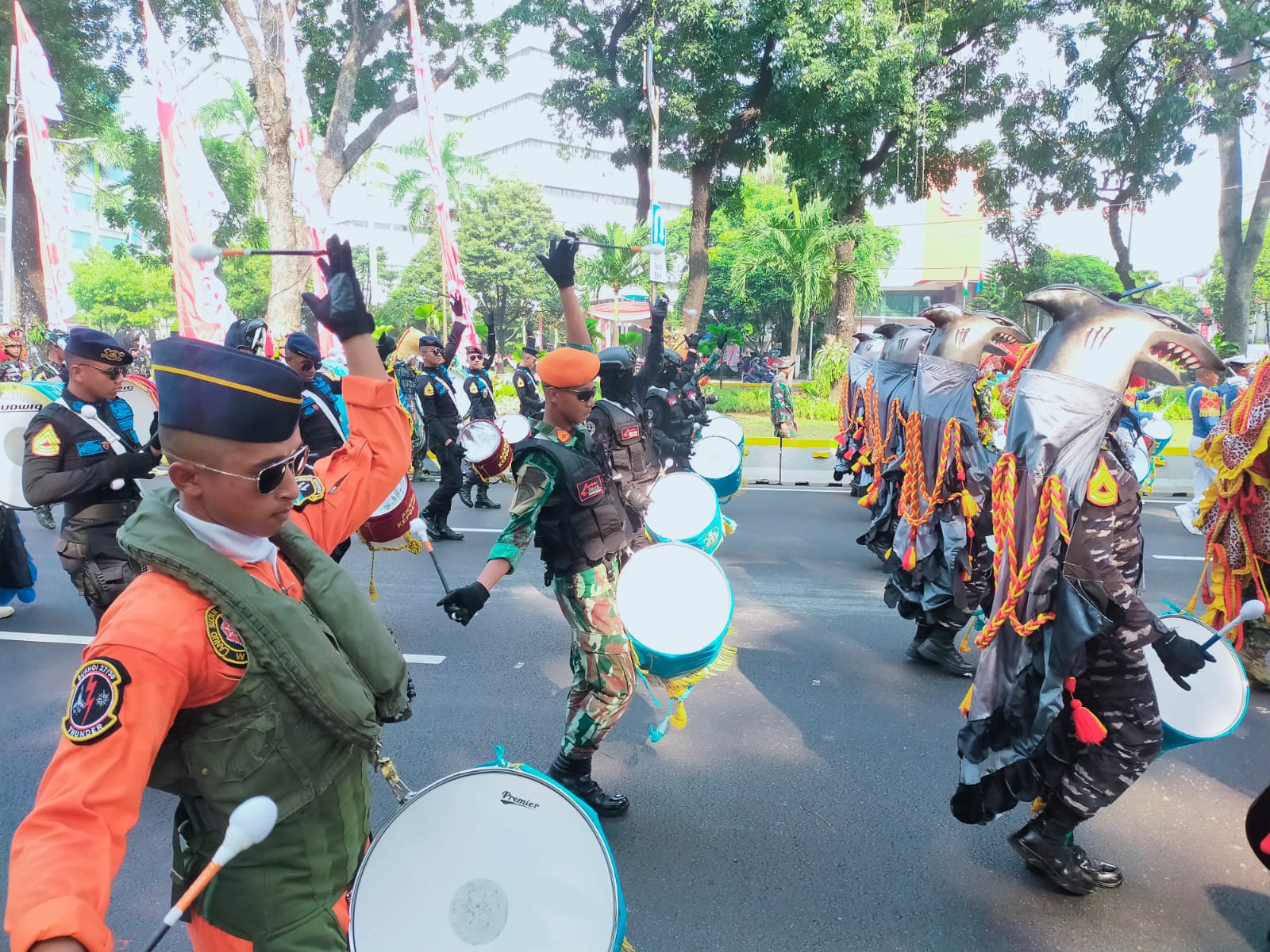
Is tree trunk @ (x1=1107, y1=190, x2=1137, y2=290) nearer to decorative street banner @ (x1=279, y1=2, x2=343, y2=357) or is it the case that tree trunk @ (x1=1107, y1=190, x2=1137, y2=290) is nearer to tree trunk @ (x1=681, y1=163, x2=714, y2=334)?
tree trunk @ (x1=681, y1=163, x2=714, y2=334)

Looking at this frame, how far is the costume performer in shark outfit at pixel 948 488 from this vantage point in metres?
4.71

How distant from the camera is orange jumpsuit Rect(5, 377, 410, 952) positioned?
1.14 metres

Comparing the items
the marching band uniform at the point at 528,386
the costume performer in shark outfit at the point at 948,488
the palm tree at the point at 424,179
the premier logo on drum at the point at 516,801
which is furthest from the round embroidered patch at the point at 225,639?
the palm tree at the point at 424,179

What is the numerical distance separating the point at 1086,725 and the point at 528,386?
34.4 feet

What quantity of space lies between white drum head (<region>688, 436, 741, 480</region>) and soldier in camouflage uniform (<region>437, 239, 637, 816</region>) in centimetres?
415

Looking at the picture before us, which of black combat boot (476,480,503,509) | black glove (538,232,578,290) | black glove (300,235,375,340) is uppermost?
black glove (538,232,578,290)

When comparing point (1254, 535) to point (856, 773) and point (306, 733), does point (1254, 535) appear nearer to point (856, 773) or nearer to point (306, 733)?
point (856, 773)

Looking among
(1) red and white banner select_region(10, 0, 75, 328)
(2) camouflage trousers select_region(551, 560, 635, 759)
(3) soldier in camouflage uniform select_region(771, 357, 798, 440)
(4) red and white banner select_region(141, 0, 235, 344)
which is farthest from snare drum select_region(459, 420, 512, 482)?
(1) red and white banner select_region(10, 0, 75, 328)

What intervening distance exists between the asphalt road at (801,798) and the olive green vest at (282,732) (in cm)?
25

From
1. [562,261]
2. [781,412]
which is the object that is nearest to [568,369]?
[562,261]

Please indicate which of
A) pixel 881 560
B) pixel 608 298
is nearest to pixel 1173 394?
pixel 881 560

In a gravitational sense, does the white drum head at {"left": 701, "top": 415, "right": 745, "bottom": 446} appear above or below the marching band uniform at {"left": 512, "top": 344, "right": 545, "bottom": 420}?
below

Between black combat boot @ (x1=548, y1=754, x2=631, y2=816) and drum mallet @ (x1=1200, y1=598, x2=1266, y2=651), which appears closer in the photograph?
drum mallet @ (x1=1200, y1=598, x2=1266, y2=651)

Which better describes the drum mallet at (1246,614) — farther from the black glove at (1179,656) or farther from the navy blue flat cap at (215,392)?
the navy blue flat cap at (215,392)
